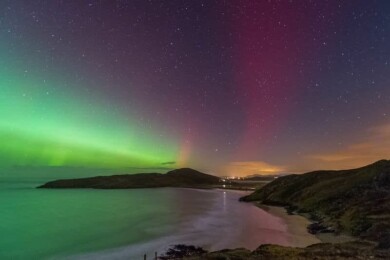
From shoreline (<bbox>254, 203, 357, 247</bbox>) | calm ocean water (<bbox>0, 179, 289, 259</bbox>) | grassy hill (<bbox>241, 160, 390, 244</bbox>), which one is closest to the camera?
shoreline (<bbox>254, 203, 357, 247</bbox>)

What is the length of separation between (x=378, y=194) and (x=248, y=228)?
2772 centimetres

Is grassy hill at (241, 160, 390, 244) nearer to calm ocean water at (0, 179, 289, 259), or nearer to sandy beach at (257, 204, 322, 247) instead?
sandy beach at (257, 204, 322, 247)

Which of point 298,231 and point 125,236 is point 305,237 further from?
point 125,236

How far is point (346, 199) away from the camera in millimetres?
75125

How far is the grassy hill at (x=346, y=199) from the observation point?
2052 inches

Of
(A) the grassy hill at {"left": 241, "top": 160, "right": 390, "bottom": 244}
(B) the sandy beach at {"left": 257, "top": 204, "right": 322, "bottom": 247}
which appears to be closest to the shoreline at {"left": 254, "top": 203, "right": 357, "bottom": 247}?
(B) the sandy beach at {"left": 257, "top": 204, "right": 322, "bottom": 247}

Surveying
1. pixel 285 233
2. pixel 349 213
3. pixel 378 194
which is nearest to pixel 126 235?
pixel 285 233

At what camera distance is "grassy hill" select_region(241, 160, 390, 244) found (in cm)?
5212

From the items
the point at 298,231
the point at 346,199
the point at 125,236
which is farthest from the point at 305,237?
the point at 125,236

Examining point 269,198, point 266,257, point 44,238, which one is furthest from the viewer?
point 269,198

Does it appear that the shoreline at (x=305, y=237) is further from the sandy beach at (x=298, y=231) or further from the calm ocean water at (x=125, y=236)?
the calm ocean water at (x=125, y=236)

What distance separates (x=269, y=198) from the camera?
116625mm

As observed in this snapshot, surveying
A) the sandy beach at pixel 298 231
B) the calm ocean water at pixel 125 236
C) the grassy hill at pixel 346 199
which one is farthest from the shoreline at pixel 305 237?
the grassy hill at pixel 346 199

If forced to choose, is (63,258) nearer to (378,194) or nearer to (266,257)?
(266,257)
